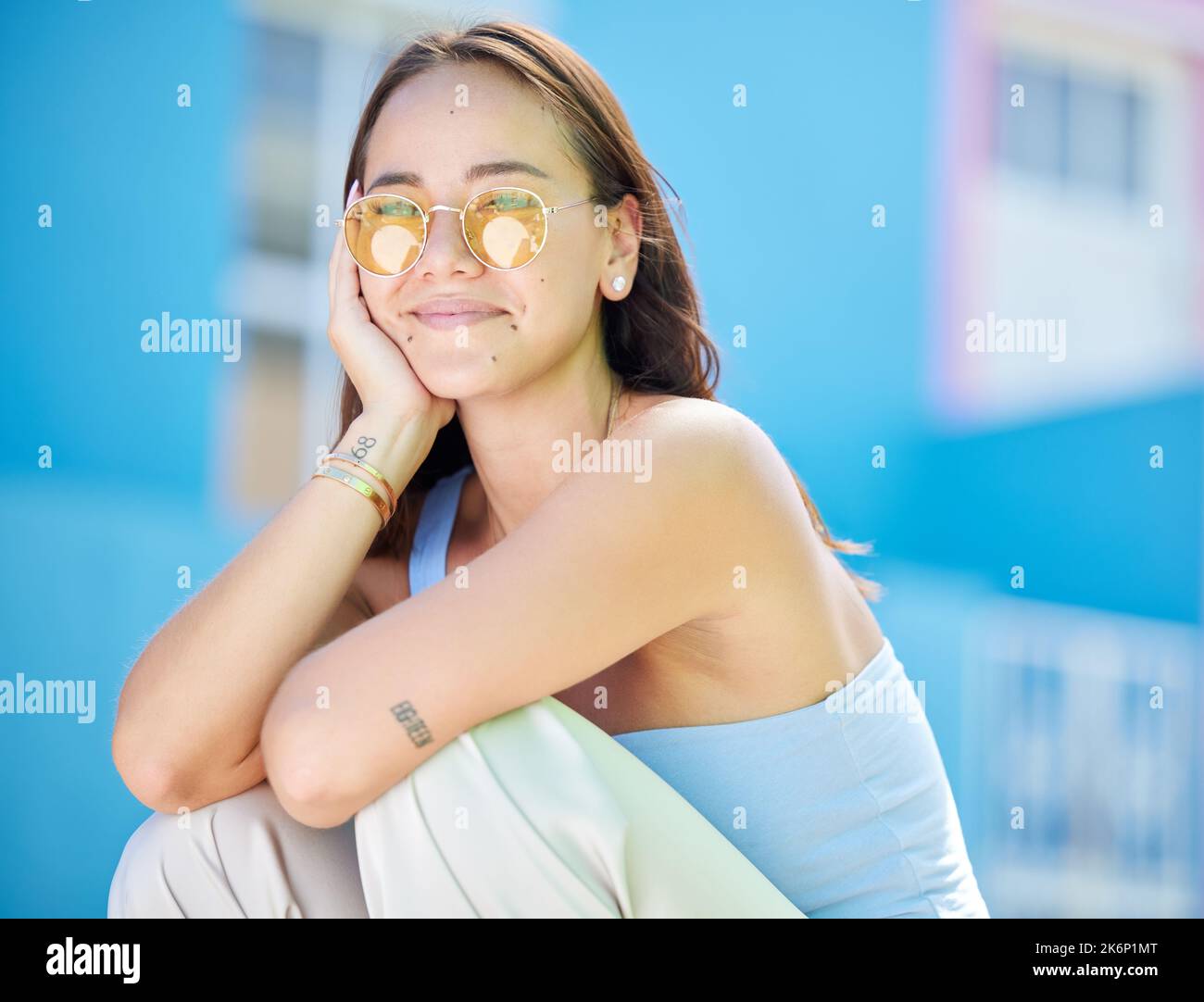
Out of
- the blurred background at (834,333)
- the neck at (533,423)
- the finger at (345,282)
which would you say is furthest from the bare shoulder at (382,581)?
the blurred background at (834,333)

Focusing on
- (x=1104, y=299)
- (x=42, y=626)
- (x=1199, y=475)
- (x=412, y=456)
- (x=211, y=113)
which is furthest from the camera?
(x=1104, y=299)

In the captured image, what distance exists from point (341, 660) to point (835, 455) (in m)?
4.47

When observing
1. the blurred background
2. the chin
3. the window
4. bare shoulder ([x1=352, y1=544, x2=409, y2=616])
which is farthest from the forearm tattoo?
the window

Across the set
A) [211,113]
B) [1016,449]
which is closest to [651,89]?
[211,113]

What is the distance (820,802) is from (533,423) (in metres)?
0.81

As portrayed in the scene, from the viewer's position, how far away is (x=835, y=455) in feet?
20.2

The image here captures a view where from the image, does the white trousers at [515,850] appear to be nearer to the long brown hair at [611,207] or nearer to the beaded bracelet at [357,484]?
the beaded bracelet at [357,484]

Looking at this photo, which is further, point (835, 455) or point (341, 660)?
point (835, 455)

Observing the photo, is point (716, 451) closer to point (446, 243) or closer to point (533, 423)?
point (533, 423)

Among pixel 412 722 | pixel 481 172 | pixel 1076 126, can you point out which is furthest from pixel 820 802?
pixel 1076 126

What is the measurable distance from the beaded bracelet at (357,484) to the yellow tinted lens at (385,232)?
359mm

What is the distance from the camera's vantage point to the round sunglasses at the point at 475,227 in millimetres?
2258

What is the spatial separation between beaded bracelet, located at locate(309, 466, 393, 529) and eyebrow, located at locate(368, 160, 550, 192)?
494mm
